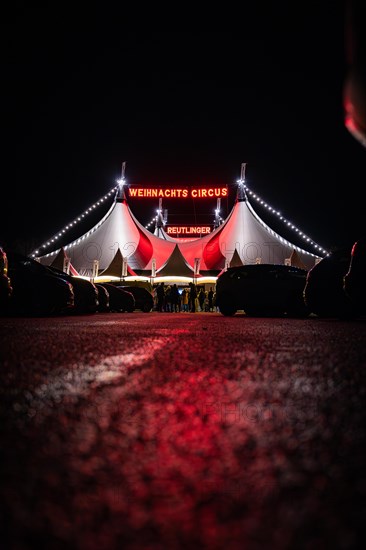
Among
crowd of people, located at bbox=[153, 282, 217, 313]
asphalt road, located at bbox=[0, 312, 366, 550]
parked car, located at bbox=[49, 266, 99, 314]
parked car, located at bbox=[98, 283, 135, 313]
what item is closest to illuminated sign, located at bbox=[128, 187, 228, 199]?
crowd of people, located at bbox=[153, 282, 217, 313]

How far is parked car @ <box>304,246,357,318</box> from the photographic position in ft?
24.9

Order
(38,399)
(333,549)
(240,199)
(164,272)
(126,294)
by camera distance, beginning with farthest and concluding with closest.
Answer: (240,199) → (164,272) → (126,294) → (38,399) → (333,549)

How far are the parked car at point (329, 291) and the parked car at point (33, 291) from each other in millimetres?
4512

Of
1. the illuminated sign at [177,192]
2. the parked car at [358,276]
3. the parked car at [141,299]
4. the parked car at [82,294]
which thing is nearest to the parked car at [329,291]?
the parked car at [358,276]

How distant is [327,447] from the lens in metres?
0.80

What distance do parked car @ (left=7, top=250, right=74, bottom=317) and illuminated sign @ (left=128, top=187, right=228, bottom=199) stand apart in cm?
2551

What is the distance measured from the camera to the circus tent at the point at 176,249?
23.9m

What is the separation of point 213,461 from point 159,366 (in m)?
1.22

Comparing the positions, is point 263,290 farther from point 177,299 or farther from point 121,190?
point 121,190

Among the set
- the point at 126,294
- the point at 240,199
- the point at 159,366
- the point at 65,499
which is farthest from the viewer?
the point at 240,199

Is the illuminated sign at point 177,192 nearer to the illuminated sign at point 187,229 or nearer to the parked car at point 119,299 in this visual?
the illuminated sign at point 187,229

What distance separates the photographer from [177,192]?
3556 centimetres

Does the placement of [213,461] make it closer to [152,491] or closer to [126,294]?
[152,491]

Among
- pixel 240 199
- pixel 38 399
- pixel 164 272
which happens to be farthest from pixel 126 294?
pixel 38 399
